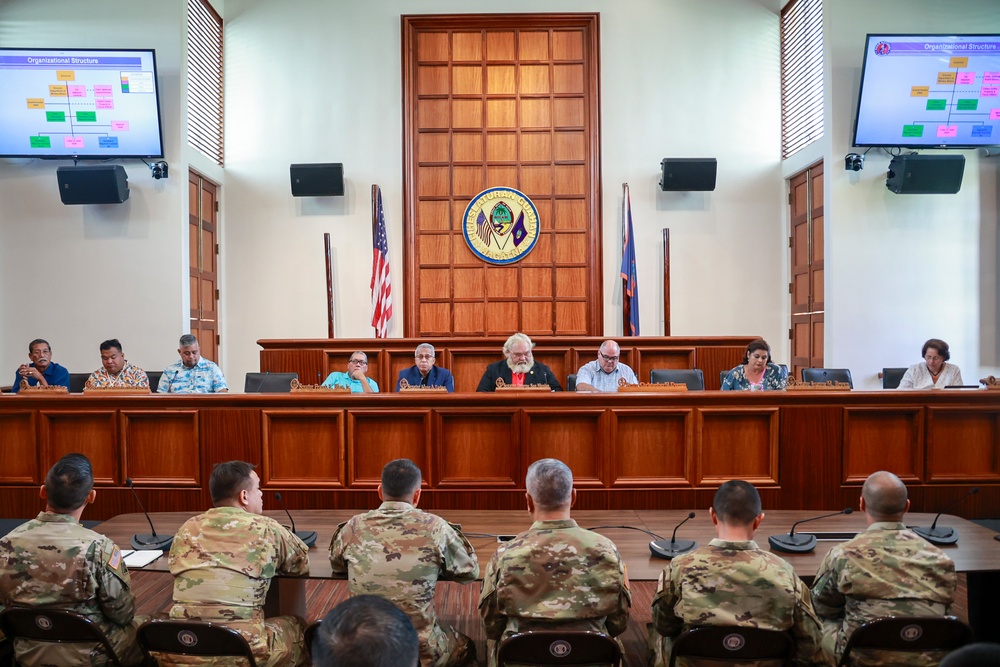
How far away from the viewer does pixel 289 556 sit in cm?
220

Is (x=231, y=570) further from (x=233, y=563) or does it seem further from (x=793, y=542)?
(x=793, y=542)

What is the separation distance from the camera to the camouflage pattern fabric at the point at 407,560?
83.7 inches

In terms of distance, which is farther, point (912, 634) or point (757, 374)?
point (757, 374)

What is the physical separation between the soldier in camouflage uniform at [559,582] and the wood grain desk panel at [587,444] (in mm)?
2051

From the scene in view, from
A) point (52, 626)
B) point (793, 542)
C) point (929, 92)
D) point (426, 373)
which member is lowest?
point (52, 626)

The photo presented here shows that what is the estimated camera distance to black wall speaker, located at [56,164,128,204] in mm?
6688

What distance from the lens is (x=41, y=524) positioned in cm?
218

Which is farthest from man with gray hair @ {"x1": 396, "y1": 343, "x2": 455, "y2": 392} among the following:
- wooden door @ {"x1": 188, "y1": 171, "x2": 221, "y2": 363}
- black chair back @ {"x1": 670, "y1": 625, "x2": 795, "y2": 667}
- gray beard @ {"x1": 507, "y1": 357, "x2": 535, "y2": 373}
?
black chair back @ {"x1": 670, "y1": 625, "x2": 795, "y2": 667}

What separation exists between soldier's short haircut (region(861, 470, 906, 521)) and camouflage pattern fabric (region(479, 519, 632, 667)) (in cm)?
78

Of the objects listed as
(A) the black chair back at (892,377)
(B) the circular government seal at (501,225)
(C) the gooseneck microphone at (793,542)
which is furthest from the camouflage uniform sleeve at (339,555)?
(B) the circular government seal at (501,225)

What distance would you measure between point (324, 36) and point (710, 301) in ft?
17.7

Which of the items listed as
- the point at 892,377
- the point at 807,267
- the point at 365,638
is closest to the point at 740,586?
the point at 365,638

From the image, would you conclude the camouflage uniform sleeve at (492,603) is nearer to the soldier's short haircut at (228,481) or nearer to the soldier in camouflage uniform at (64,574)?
the soldier's short haircut at (228,481)

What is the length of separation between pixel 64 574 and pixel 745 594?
198 cm
